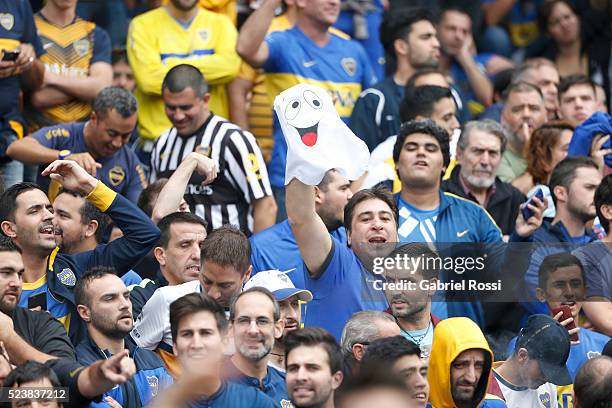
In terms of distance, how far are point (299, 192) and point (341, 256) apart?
1.93 ft

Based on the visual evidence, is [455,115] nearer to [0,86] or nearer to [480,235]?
[480,235]

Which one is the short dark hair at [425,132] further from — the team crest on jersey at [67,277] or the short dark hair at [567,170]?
the team crest on jersey at [67,277]

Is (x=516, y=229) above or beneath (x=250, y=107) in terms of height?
beneath

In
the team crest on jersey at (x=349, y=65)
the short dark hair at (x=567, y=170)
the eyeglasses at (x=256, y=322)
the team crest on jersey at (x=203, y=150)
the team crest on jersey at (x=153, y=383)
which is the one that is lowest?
the team crest on jersey at (x=153, y=383)

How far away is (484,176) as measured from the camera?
991 centimetres

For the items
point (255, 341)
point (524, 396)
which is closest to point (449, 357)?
point (524, 396)

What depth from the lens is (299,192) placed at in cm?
737

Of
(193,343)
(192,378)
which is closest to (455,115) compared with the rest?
(193,343)

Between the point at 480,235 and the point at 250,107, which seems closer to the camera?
the point at 480,235

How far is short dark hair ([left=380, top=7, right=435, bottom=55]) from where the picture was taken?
38.2ft

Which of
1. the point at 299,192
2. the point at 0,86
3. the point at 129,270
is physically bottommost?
the point at 129,270

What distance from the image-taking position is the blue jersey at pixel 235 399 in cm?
666

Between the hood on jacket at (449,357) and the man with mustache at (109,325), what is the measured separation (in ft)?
4.71

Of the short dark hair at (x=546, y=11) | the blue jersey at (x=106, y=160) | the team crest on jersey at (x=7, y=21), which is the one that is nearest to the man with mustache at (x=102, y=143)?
the blue jersey at (x=106, y=160)
